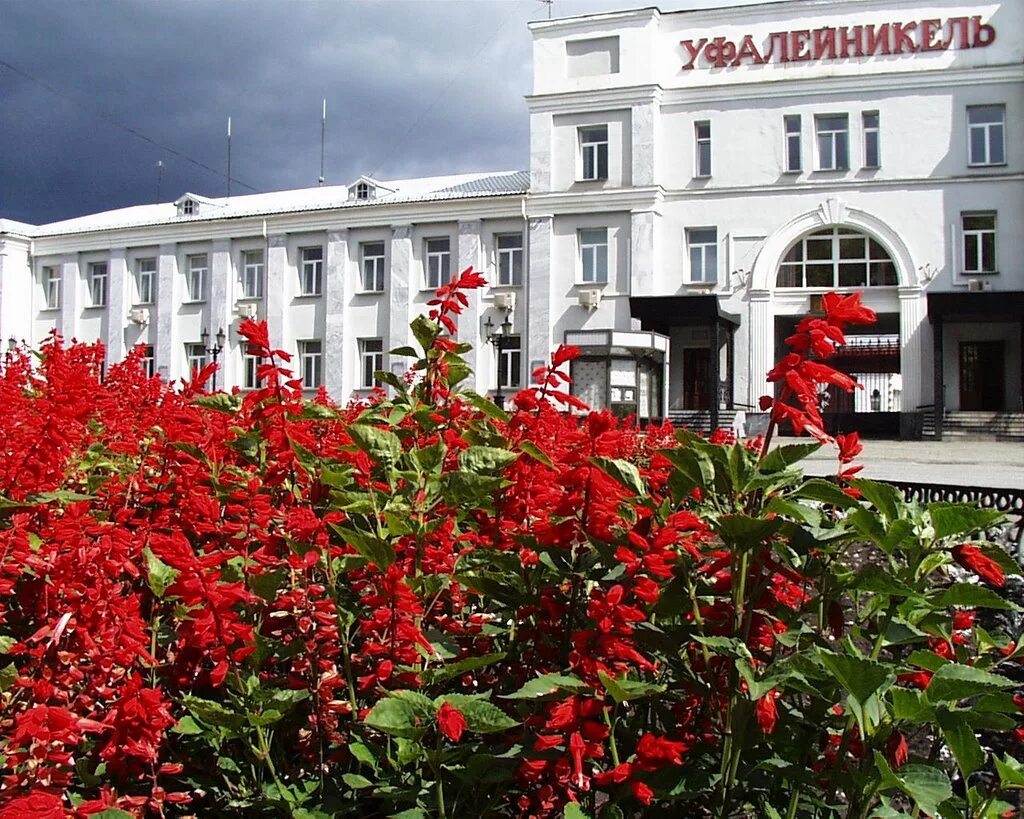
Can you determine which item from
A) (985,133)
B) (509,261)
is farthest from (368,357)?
(985,133)

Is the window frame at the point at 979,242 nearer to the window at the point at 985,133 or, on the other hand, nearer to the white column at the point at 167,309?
the window at the point at 985,133

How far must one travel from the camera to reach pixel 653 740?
1.45m

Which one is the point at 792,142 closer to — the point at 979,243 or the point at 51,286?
the point at 979,243

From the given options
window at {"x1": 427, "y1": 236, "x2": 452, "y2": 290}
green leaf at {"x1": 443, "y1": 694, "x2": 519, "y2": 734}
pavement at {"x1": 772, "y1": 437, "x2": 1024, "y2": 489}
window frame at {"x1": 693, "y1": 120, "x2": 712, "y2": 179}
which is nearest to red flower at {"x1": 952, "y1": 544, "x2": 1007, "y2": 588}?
green leaf at {"x1": 443, "y1": 694, "x2": 519, "y2": 734}

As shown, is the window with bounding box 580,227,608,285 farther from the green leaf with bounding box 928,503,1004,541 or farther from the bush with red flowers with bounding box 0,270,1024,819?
the green leaf with bounding box 928,503,1004,541

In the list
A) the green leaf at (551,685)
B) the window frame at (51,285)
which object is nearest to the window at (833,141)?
the green leaf at (551,685)

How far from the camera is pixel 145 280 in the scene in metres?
34.1

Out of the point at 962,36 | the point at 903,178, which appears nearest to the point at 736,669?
the point at 903,178

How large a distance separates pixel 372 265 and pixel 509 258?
486cm

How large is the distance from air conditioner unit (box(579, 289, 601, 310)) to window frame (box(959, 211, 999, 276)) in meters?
9.72

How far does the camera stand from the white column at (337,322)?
29.8 meters

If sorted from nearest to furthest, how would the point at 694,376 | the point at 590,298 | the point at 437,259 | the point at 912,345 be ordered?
1. the point at 912,345
2. the point at 590,298
3. the point at 694,376
4. the point at 437,259

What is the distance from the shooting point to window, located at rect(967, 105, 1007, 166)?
24.4 meters

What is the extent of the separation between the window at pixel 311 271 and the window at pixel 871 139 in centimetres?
1734
